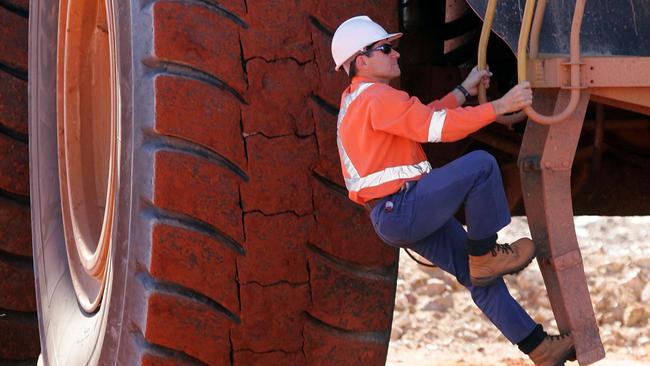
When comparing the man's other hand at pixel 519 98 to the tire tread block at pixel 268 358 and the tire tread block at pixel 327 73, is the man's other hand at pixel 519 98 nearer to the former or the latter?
the tire tread block at pixel 327 73

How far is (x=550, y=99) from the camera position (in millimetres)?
3086

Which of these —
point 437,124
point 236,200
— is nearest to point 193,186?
point 236,200

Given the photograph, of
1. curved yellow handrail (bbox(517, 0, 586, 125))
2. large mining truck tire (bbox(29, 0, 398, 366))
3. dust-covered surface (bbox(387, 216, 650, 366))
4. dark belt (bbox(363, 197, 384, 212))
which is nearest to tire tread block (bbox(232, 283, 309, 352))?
large mining truck tire (bbox(29, 0, 398, 366))

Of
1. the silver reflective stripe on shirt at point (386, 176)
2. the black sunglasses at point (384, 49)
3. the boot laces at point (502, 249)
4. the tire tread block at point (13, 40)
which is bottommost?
the boot laces at point (502, 249)

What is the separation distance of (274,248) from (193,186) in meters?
0.23

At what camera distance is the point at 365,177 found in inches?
127

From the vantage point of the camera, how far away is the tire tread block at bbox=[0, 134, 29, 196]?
4.63 meters

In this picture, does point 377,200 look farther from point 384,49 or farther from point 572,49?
point 572,49

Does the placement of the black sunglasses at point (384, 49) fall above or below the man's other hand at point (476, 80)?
above

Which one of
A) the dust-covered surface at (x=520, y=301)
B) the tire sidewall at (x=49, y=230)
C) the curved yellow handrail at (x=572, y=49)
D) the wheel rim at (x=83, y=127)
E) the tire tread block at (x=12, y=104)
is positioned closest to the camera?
the curved yellow handrail at (x=572, y=49)

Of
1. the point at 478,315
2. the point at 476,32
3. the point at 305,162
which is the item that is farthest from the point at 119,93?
the point at 478,315

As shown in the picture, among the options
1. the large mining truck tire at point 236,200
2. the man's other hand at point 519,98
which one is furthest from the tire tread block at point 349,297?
the man's other hand at point 519,98

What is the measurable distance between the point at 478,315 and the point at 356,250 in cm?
391

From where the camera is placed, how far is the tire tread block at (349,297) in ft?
10.8
